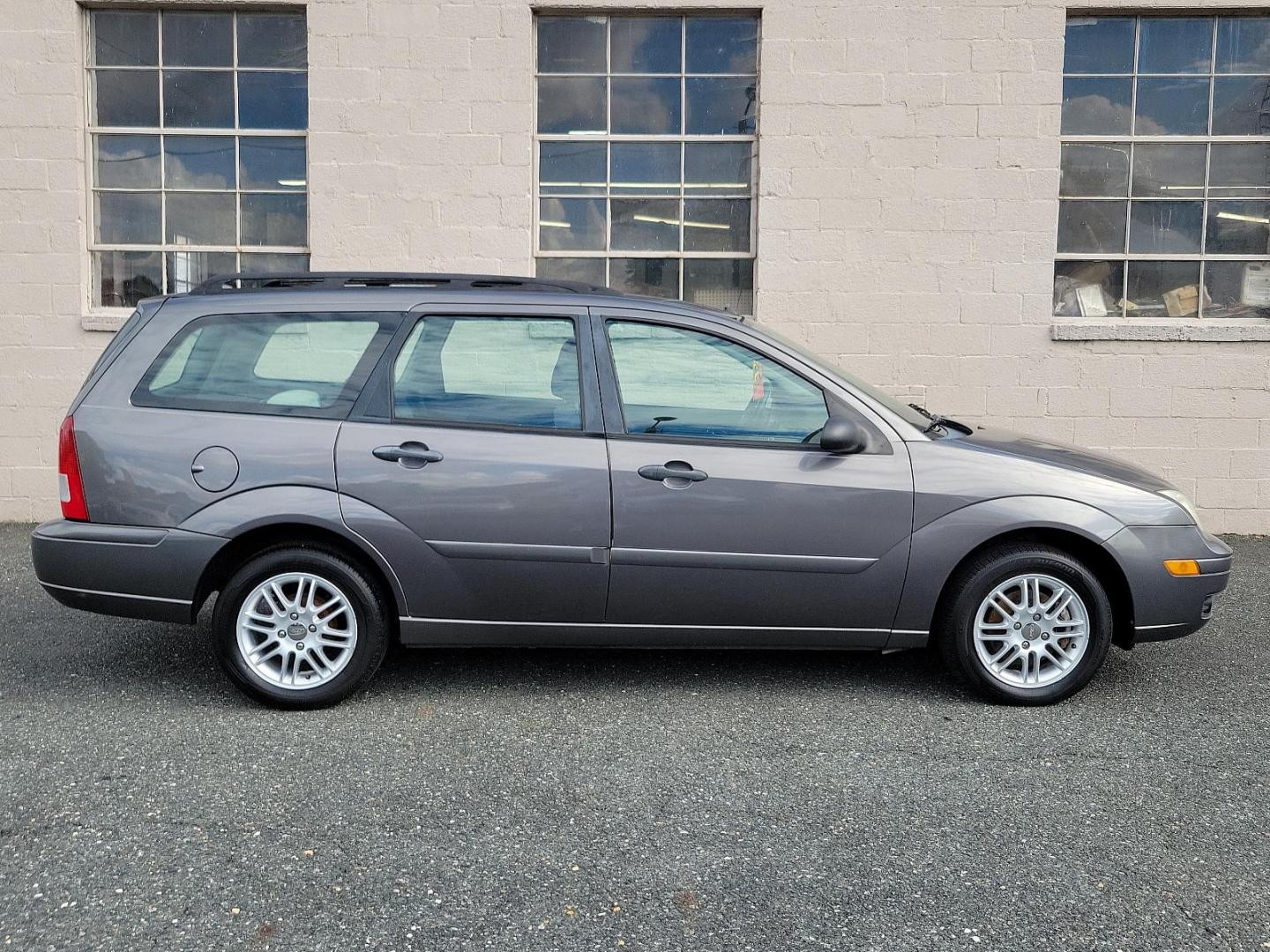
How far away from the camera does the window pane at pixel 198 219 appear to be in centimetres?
907

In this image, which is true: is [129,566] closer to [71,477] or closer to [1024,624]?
[71,477]

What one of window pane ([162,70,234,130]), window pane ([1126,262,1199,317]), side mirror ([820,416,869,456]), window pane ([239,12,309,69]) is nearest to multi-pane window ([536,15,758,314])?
window pane ([239,12,309,69])

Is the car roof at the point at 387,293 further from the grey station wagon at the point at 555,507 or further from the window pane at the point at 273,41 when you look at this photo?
the window pane at the point at 273,41

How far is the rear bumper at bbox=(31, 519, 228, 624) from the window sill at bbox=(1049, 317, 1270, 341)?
20.6 ft

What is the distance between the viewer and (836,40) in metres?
8.55

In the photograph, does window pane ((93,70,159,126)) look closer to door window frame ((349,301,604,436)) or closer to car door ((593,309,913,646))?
door window frame ((349,301,604,436))

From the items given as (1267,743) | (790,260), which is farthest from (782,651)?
(790,260)

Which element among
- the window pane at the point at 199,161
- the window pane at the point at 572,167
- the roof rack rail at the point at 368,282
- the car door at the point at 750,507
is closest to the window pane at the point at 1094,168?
the window pane at the point at 572,167

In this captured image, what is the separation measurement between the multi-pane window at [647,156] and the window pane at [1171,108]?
112 inches

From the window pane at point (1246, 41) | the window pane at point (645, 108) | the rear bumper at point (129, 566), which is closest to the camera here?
the rear bumper at point (129, 566)

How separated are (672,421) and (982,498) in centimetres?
124

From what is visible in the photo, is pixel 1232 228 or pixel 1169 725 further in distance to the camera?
pixel 1232 228

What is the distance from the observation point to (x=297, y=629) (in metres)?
4.65

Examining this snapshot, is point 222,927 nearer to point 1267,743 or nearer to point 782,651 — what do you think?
point 782,651
